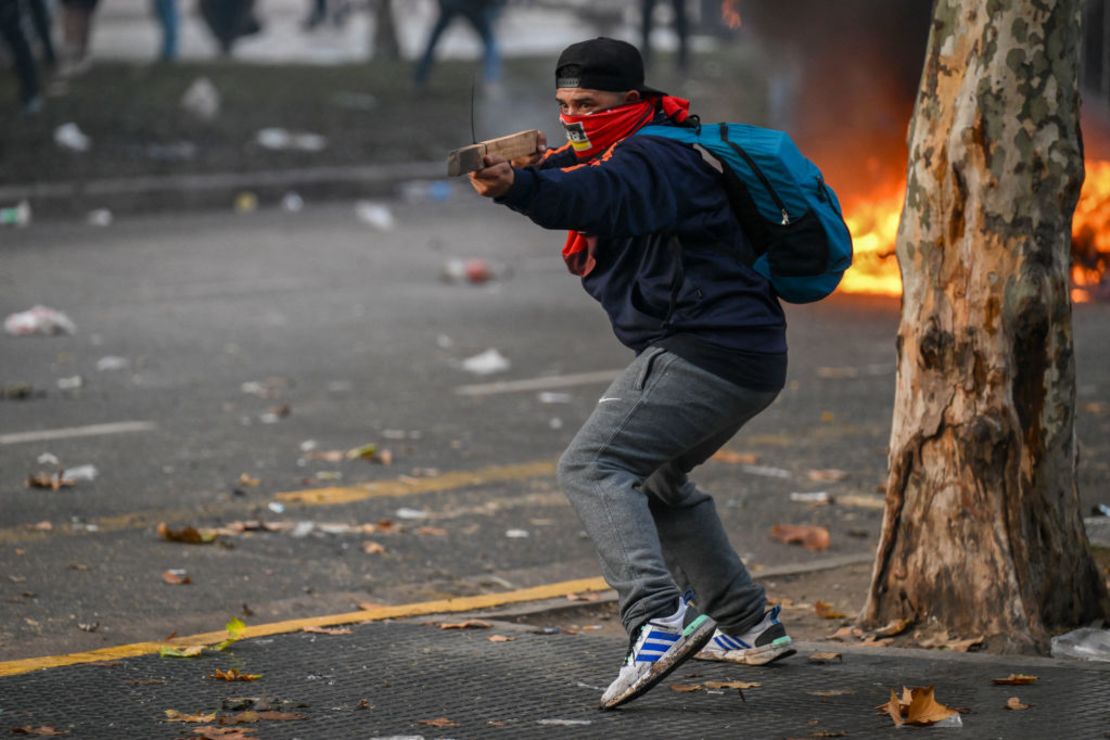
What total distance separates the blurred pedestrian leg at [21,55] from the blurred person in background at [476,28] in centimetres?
444

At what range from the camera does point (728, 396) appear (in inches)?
176

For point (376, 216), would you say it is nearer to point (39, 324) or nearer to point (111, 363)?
point (39, 324)

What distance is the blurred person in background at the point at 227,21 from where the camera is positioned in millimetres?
24422

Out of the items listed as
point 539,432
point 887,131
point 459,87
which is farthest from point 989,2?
point 459,87

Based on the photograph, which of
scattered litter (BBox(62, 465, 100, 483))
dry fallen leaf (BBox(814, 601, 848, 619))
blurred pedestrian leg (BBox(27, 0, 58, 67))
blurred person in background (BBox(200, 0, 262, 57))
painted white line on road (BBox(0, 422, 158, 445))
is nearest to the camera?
dry fallen leaf (BBox(814, 601, 848, 619))

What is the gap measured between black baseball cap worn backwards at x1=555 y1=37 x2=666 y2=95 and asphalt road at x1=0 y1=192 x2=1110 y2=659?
2023 millimetres

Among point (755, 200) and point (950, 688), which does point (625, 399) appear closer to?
point (755, 200)

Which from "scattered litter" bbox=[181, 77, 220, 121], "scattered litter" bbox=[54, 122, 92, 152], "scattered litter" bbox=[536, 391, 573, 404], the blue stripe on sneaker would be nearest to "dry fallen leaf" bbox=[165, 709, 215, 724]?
the blue stripe on sneaker

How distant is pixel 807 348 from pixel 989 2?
17.3ft

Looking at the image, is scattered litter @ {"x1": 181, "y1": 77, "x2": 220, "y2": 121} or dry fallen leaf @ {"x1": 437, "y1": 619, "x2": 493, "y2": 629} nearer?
dry fallen leaf @ {"x1": 437, "y1": 619, "x2": 493, "y2": 629}

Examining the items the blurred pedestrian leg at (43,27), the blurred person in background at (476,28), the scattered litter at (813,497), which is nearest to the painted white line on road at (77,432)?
the scattered litter at (813,497)

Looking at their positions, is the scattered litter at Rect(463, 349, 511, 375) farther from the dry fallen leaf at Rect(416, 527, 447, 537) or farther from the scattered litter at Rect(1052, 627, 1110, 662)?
the scattered litter at Rect(1052, 627, 1110, 662)

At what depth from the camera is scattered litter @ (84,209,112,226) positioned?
15.2 metres

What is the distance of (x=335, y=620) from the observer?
5.41m
